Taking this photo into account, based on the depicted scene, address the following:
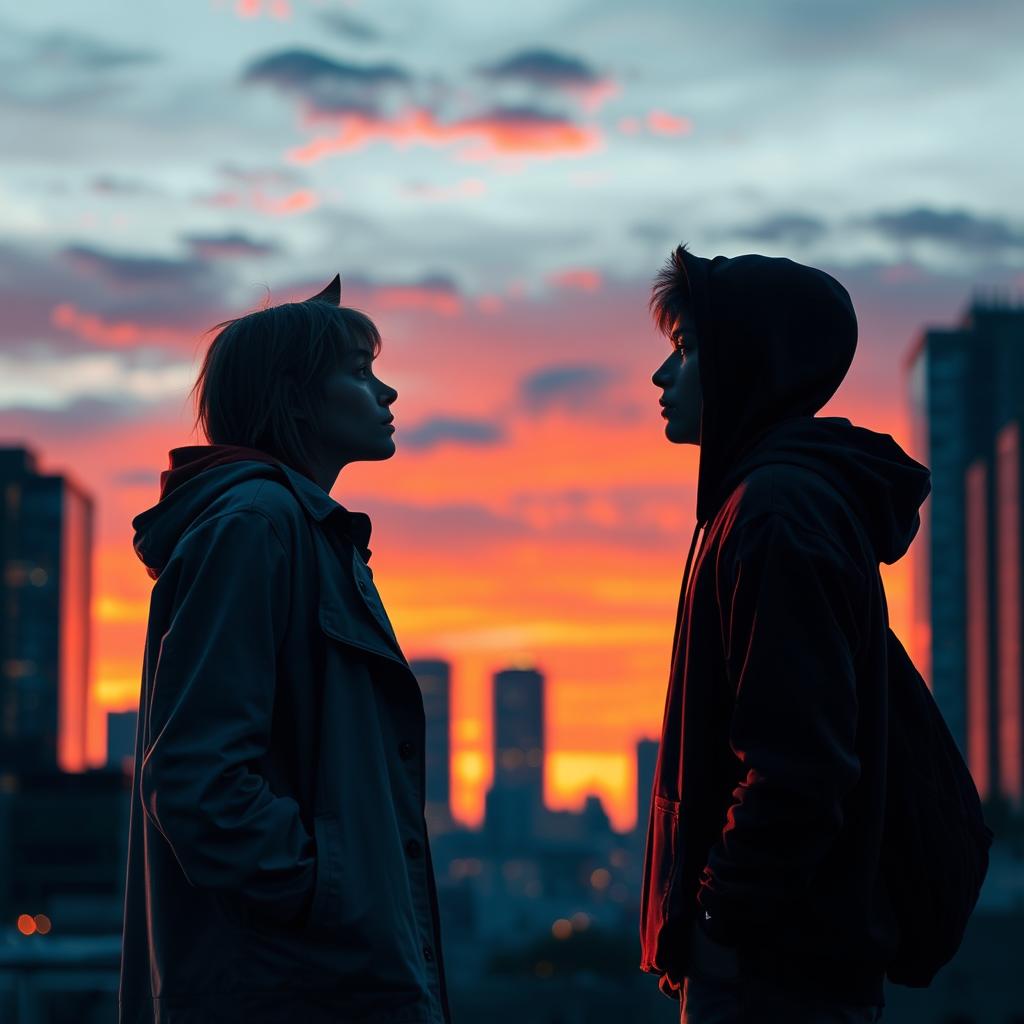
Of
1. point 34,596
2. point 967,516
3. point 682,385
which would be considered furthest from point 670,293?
point 34,596

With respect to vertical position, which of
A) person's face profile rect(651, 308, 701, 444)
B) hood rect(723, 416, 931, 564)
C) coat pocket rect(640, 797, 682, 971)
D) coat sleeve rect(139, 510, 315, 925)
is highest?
person's face profile rect(651, 308, 701, 444)

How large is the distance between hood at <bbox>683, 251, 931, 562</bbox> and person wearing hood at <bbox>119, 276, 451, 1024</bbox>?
2.82ft

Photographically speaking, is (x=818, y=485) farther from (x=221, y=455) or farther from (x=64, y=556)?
(x=64, y=556)

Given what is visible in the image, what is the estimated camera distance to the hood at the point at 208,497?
14.8ft

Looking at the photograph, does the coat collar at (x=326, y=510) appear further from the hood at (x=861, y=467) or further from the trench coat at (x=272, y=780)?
the hood at (x=861, y=467)

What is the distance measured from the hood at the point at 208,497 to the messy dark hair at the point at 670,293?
89cm

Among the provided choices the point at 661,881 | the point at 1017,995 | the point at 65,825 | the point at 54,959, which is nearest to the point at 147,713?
the point at 661,881

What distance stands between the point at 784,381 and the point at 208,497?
1.33 metres

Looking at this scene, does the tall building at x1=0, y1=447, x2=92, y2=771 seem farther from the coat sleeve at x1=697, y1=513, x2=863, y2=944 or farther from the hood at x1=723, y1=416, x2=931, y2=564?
the coat sleeve at x1=697, y1=513, x2=863, y2=944

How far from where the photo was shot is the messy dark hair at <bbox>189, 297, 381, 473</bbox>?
185 inches

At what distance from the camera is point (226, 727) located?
4.18 meters

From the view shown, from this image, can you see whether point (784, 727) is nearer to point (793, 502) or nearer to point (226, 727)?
point (793, 502)

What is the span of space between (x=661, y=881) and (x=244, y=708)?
3.30ft

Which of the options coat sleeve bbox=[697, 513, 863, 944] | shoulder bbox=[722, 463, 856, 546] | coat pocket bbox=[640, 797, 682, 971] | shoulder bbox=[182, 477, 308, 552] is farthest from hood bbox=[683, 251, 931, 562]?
shoulder bbox=[182, 477, 308, 552]
